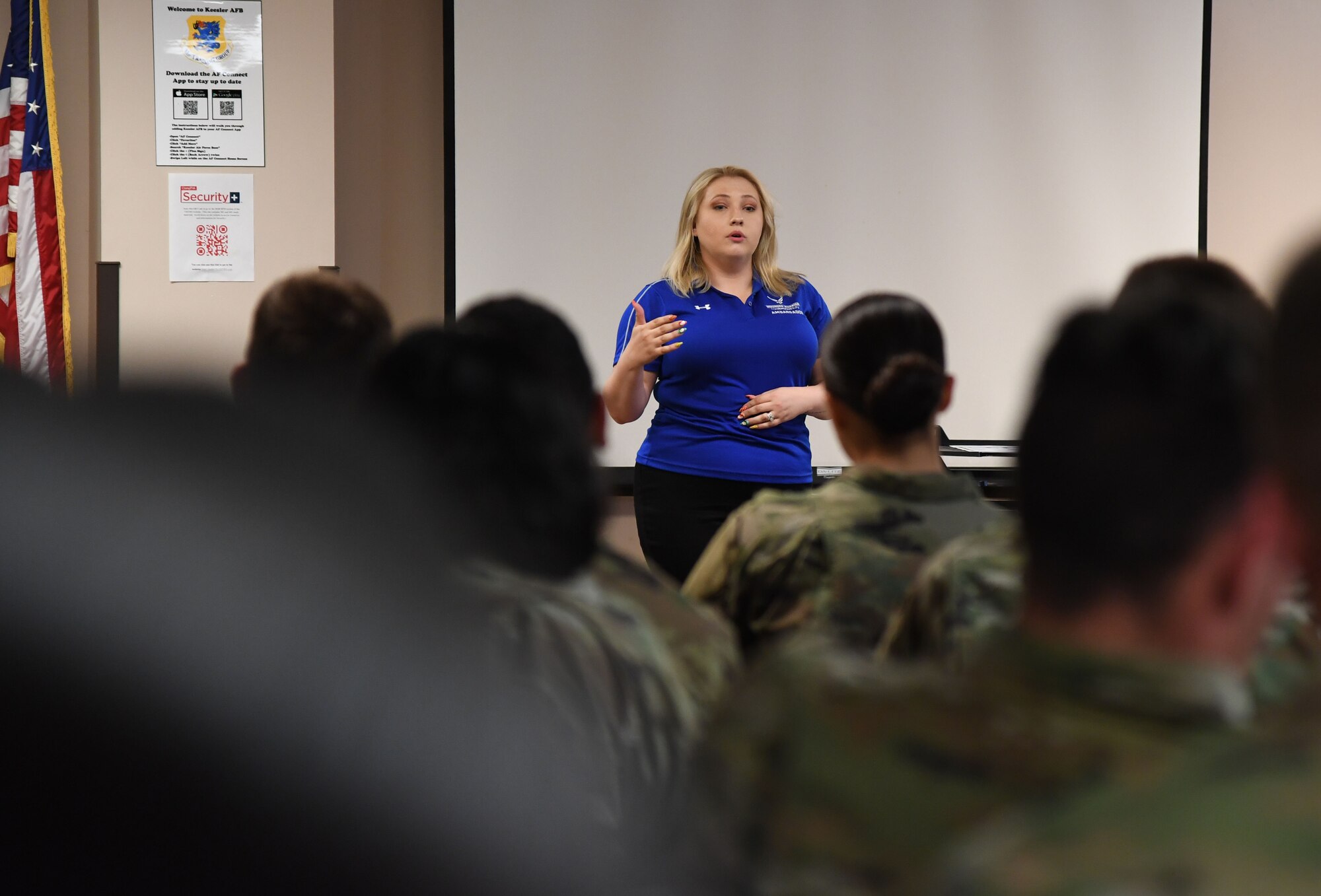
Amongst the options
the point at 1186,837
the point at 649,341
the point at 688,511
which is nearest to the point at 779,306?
the point at 649,341

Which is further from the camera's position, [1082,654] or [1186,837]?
[1082,654]

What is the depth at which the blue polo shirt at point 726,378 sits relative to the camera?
290 centimetres

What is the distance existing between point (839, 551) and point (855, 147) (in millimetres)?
3179

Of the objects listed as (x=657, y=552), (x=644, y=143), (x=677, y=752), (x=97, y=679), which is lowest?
(x=657, y=552)

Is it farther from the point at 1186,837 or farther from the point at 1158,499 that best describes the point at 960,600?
the point at 1186,837

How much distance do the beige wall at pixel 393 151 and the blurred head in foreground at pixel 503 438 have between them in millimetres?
3437

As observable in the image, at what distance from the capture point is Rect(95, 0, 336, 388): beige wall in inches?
151

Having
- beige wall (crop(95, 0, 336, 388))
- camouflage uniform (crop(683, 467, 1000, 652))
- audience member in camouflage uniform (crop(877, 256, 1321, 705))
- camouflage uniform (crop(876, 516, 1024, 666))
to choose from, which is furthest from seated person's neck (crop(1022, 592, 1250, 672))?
beige wall (crop(95, 0, 336, 388))

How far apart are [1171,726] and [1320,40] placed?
4.84 metres

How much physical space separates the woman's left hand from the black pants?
153 mm

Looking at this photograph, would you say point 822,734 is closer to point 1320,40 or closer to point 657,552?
point 657,552

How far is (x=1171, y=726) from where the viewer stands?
→ 685 mm

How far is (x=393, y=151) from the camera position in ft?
14.4

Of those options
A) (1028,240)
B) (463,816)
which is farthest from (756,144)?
(463,816)
